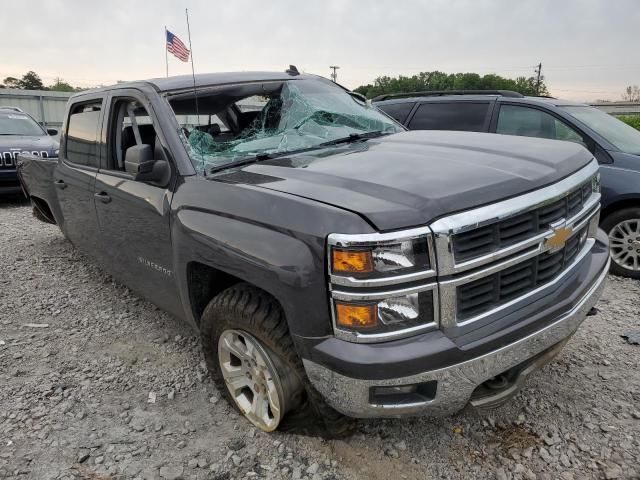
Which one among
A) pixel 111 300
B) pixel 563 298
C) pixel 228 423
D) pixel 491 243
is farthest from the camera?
pixel 111 300

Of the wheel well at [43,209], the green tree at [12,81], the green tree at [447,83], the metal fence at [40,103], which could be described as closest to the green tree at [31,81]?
the green tree at [12,81]

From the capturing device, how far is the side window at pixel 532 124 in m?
5.13

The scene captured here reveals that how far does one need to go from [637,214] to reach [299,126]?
133 inches

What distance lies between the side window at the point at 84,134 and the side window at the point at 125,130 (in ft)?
0.74

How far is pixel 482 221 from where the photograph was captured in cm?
188

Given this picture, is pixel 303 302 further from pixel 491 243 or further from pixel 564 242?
pixel 564 242

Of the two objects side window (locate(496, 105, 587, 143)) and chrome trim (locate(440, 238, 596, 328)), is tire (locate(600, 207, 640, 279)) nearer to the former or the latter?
side window (locate(496, 105, 587, 143))

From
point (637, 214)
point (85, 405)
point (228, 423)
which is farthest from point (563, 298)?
point (637, 214)

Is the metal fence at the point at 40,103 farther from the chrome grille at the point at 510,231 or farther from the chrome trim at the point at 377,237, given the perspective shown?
the chrome grille at the point at 510,231

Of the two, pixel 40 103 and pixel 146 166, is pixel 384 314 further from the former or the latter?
pixel 40 103

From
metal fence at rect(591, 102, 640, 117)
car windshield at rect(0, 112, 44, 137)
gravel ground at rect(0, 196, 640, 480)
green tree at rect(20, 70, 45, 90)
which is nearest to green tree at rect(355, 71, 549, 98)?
metal fence at rect(591, 102, 640, 117)

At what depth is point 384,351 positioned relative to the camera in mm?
1823

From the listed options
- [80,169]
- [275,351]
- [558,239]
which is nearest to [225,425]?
[275,351]

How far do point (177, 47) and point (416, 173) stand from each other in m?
2.86
